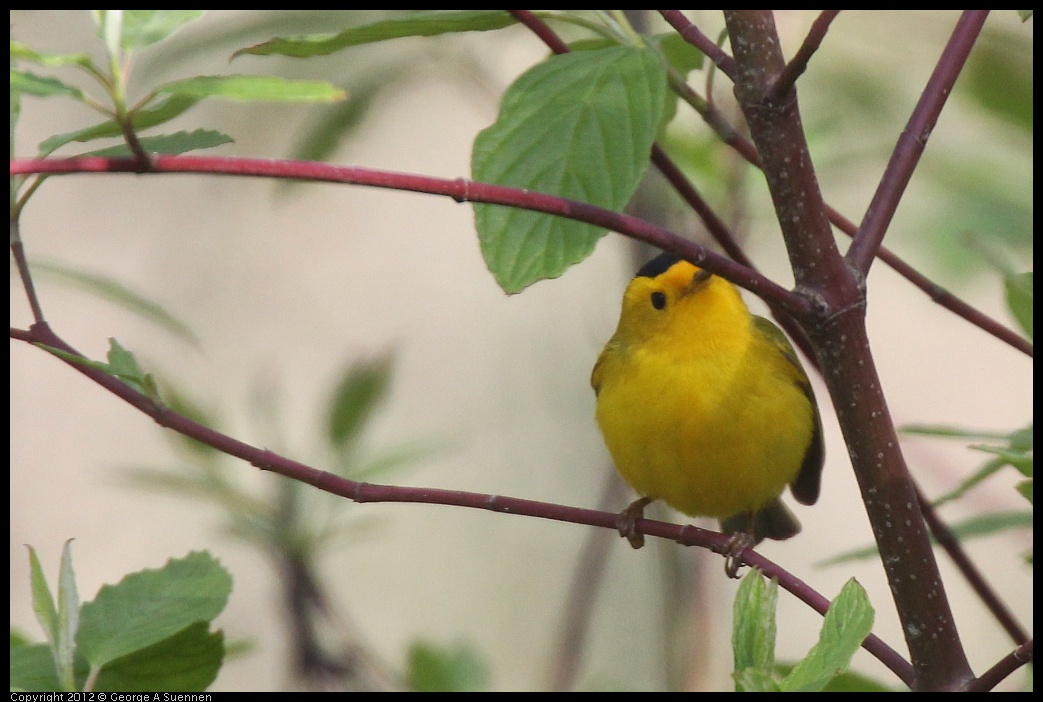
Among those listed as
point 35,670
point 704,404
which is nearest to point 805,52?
point 35,670

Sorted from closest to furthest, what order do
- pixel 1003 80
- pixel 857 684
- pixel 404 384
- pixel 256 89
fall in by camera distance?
1. pixel 256 89
2. pixel 857 684
3. pixel 1003 80
4. pixel 404 384

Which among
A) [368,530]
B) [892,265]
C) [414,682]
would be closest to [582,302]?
[368,530]

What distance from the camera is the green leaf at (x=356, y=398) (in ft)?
7.54

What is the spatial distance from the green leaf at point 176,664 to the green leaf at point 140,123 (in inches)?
20.4

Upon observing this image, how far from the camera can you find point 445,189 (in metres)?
0.81

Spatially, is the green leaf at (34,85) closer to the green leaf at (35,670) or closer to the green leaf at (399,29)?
the green leaf at (399,29)

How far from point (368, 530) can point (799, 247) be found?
1570 mm

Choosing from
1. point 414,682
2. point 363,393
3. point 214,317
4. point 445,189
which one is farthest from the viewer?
point 214,317

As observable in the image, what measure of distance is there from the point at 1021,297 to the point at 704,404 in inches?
26.5

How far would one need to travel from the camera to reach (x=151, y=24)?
98cm

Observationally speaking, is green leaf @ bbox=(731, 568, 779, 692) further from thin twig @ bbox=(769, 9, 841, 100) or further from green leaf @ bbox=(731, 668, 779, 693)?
thin twig @ bbox=(769, 9, 841, 100)

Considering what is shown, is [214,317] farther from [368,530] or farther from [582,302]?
[368,530]

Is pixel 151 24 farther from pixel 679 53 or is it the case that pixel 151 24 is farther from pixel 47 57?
pixel 679 53

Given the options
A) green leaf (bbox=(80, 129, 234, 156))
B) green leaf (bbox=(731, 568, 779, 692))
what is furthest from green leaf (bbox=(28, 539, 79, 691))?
green leaf (bbox=(731, 568, 779, 692))
